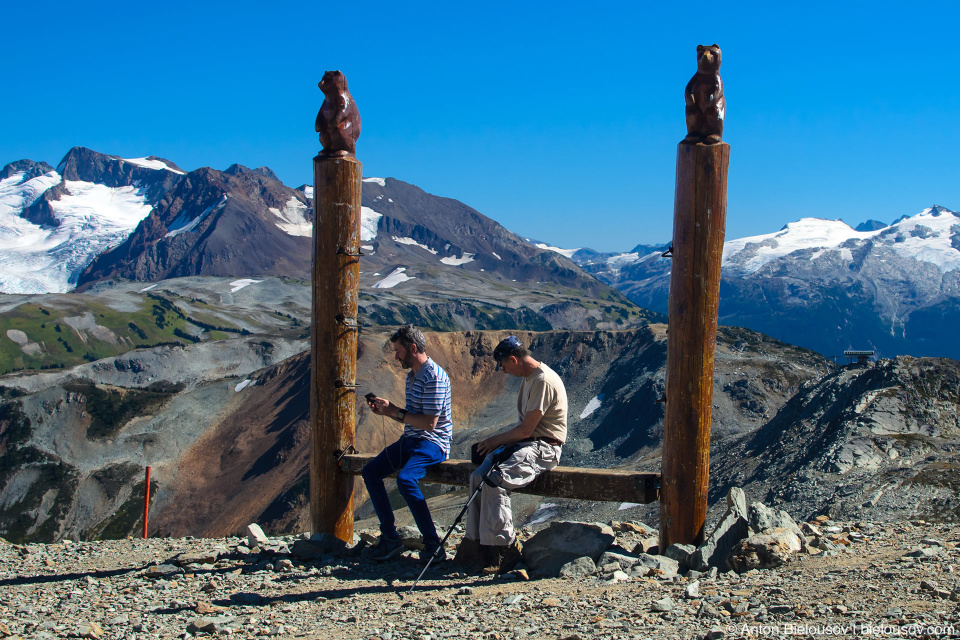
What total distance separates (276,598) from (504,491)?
7.82ft

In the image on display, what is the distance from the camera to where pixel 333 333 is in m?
9.09

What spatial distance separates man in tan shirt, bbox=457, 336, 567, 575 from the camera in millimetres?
7578

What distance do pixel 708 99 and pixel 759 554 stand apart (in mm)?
4474

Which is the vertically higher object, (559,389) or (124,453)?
(559,389)

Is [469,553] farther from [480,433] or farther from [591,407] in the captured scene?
[591,407]

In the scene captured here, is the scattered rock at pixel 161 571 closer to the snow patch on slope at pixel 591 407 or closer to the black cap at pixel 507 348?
the black cap at pixel 507 348

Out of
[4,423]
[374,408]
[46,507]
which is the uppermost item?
[374,408]

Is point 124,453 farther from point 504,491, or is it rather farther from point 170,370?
point 504,491

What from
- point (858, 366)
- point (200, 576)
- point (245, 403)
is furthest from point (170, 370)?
point (200, 576)

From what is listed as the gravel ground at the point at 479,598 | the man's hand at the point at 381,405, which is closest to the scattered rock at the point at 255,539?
the gravel ground at the point at 479,598

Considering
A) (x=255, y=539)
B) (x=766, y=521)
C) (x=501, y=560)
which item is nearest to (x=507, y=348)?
(x=501, y=560)

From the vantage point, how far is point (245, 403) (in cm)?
5759

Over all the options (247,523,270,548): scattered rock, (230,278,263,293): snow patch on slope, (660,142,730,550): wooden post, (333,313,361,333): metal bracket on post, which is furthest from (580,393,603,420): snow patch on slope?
(230,278,263,293): snow patch on slope

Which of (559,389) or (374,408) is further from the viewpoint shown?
(374,408)
